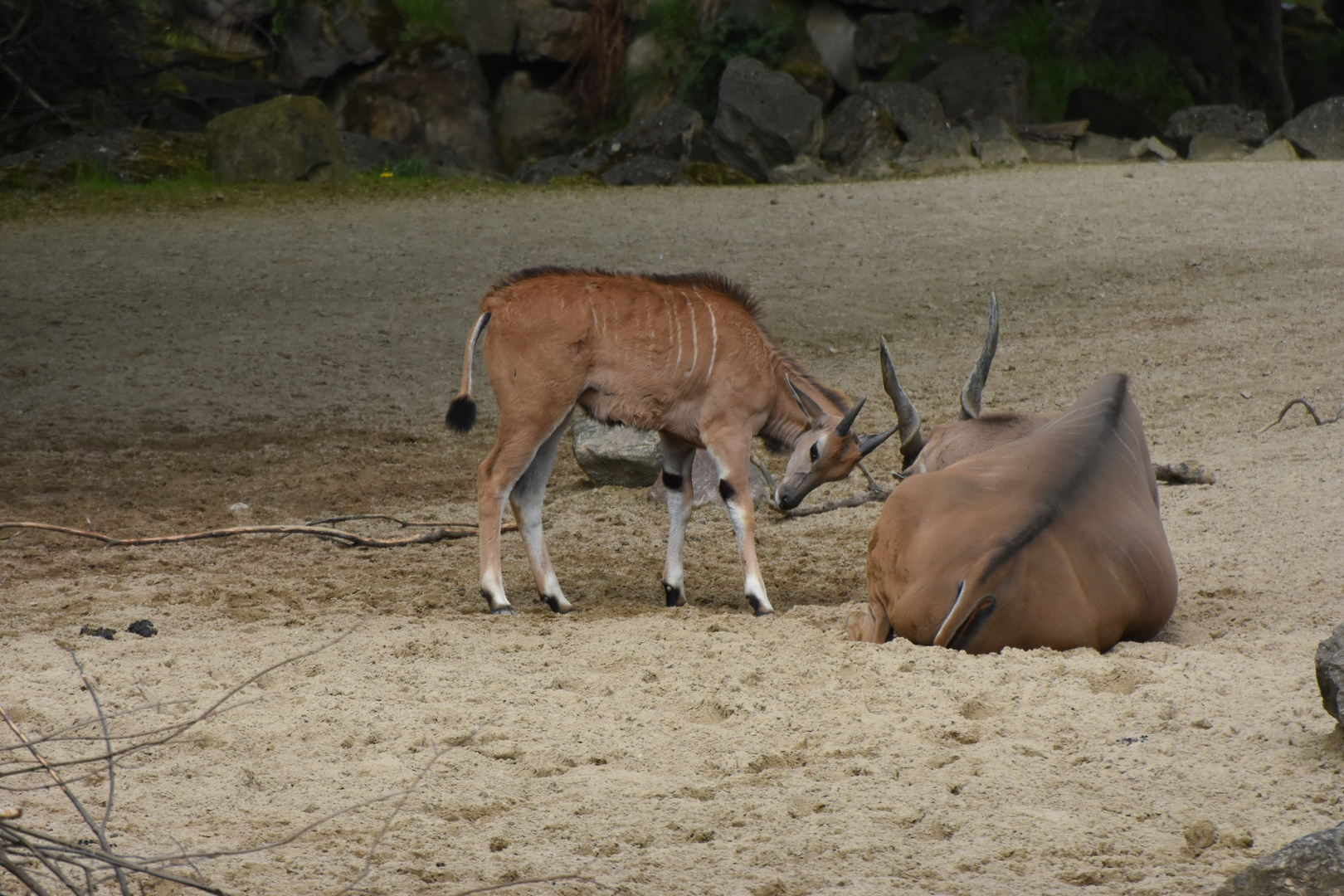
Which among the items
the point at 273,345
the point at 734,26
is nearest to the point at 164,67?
the point at 734,26

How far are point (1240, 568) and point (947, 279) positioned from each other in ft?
18.6

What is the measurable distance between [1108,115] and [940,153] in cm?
268

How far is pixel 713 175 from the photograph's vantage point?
13.1m

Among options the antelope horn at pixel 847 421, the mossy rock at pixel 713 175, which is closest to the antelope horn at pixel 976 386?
the antelope horn at pixel 847 421

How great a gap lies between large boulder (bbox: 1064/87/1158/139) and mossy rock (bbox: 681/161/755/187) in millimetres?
4271

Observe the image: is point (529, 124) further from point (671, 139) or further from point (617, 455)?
point (617, 455)

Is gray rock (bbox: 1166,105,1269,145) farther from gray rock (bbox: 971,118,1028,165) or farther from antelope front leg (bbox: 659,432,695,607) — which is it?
antelope front leg (bbox: 659,432,695,607)

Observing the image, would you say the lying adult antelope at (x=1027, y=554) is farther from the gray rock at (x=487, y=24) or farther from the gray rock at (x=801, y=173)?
the gray rock at (x=487, y=24)

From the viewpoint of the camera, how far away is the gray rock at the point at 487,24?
52.2 ft

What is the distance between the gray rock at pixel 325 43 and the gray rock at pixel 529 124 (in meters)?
1.71

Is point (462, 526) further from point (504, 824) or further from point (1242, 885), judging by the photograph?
point (1242, 885)

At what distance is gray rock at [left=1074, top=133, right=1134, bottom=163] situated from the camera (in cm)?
1388

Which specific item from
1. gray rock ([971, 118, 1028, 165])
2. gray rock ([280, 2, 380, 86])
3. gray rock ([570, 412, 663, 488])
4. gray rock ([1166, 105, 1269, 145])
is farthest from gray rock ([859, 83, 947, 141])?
gray rock ([570, 412, 663, 488])

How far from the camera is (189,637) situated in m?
3.69
